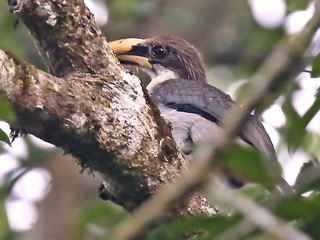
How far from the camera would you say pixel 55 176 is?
6629 millimetres

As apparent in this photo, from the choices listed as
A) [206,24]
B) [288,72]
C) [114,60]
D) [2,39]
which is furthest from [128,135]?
[206,24]

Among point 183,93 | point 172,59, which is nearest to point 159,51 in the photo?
point 172,59

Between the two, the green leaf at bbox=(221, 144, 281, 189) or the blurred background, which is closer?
the green leaf at bbox=(221, 144, 281, 189)

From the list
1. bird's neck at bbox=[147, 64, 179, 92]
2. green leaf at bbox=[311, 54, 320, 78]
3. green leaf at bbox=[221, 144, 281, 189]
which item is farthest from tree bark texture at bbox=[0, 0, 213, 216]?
bird's neck at bbox=[147, 64, 179, 92]

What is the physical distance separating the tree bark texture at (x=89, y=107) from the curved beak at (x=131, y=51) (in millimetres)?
1891

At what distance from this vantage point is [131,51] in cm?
521

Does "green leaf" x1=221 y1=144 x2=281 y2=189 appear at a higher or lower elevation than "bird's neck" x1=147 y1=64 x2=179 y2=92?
lower

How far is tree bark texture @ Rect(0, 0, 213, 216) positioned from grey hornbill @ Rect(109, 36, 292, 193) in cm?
44

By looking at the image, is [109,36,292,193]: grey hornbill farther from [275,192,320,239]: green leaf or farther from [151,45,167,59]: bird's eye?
[275,192,320,239]: green leaf

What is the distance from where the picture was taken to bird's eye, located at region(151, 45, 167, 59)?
5355 mm

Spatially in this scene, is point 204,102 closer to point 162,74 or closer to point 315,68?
point 162,74

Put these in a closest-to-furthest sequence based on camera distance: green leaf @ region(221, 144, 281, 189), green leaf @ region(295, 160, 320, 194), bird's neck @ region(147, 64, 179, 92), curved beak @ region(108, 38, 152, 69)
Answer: green leaf @ region(221, 144, 281, 189), green leaf @ region(295, 160, 320, 194), curved beak @ region(108, 38, 152, 69), bird's neck @ region(147, 64, 179, 92)

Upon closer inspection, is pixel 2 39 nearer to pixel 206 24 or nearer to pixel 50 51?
pixel 50 51

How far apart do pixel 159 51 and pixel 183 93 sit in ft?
A: 2.80
